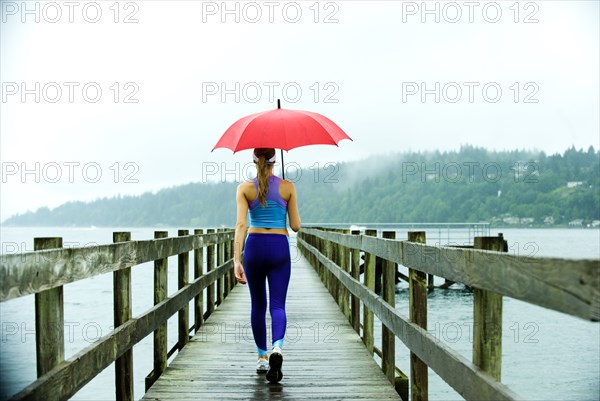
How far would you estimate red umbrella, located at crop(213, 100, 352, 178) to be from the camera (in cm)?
530

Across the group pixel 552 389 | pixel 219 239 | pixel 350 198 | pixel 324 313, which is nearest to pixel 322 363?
pixel 324 313

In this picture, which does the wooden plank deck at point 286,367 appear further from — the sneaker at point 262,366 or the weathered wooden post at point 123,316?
the weathered wooden post at point 123,316

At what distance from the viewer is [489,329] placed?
9.01 feet

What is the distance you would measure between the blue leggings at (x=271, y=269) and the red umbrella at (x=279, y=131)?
2.43ft

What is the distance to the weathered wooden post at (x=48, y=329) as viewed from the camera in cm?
294

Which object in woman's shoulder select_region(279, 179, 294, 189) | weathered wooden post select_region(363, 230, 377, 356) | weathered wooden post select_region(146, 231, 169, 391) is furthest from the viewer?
weathered wooden post select_region(363, 230, 377, 356)

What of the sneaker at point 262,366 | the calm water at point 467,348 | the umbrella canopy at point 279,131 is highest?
the umbrella canopy at point 279,131

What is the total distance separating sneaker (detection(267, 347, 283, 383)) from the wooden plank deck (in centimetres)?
5

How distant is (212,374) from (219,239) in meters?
5.09

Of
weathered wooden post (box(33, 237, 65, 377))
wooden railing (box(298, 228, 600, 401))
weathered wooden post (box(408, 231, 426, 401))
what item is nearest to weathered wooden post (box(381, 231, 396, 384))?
wooden railing (box(298, 228, 600, 401))

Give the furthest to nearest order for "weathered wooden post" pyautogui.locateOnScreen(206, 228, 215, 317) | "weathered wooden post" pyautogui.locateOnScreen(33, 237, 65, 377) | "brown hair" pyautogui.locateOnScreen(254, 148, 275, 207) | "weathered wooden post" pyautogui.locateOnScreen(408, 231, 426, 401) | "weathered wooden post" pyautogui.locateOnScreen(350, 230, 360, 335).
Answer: "weathered wooden post" pyautogui.locateOnScreen(206, 228, 215, 317), "weathered wooden post" pyautogui.locateOnScreen(350, 230, 360, 335), "brown hair" pyautogui.locateOnScreen(254, 148, 275, 207), "weathered wooden post" pyautogui.locateOnScreen(408, 231, 426, 401), "weathered wooden post" pyautogui.locateOnScreen(33, 237, 65, 377)

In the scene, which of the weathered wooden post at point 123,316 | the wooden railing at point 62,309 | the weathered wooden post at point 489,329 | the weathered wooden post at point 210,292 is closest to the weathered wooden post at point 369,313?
the wooden railing at point 62,309

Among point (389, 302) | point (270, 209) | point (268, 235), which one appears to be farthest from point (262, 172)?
point (389, 302)

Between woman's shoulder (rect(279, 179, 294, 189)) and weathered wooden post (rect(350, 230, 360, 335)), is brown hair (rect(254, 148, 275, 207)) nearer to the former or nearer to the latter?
woman's shoulder (rect(279, 179, 294, 189))
